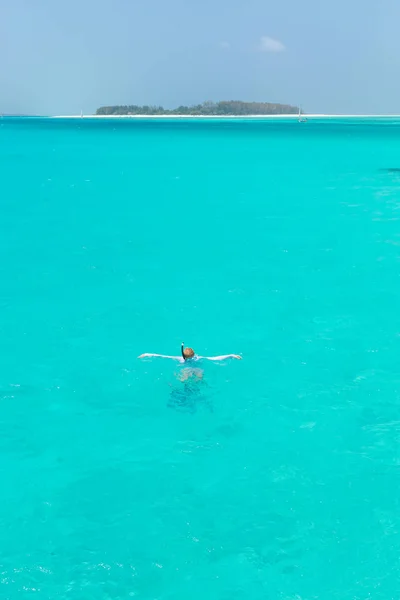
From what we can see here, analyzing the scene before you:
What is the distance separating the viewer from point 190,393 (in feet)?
87.0

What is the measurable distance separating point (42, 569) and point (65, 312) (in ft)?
66.4

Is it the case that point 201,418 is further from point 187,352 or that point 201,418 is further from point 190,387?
point 187,352


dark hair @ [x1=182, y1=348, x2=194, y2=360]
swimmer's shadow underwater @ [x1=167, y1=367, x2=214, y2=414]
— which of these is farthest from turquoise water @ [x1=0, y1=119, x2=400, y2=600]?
dark hair @ [x1=182, y1=348, x2=194, y2=360]

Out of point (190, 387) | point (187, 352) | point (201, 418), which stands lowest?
point (201, 418)

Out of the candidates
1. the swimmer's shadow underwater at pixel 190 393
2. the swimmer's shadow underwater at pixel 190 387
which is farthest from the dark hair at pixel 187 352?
the swimmer's shadow underwater at pixel 190 393

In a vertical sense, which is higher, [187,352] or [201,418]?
[187,352]

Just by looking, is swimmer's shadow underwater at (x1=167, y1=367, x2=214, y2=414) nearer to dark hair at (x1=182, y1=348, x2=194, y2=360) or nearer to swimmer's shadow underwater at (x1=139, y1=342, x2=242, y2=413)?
swimmer's shadow underwater at (x1=139, y1=342, x2=242, y2=413)

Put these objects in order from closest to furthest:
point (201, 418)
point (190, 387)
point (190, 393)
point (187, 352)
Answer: point (201, 418) < point (187, 352) < point (190, 393) < point (190, 387)

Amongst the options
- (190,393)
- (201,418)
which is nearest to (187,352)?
(190,393)

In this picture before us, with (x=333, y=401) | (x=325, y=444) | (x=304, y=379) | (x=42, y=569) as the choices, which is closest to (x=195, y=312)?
(x=304, y=379)

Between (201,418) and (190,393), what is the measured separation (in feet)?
7.99

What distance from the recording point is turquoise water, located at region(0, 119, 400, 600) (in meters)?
17.1

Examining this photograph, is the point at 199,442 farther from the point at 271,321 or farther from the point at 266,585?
the point at 271,321

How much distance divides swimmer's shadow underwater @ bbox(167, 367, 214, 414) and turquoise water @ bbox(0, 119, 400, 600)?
10 cm
